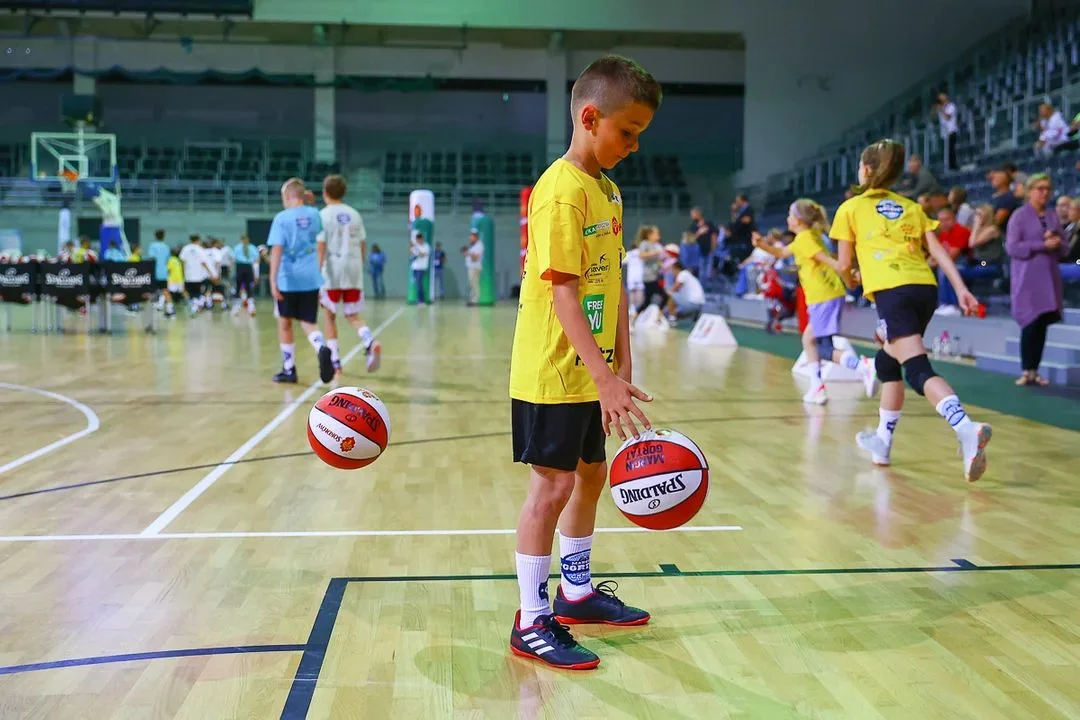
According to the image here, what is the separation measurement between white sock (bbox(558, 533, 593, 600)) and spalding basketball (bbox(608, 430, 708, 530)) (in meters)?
0.27

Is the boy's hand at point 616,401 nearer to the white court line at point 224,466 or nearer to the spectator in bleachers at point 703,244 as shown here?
the white court line at point 224,466

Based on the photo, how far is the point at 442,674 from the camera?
2.86 m

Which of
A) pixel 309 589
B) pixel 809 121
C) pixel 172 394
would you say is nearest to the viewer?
pixel 309 589

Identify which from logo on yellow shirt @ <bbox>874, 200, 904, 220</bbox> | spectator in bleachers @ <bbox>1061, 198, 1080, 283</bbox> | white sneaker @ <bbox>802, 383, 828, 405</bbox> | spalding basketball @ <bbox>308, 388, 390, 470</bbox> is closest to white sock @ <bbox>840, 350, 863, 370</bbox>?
white sneaker @ <bbox>802, 383, 828, 405</bbox>

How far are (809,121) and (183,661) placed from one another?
96.3 feet

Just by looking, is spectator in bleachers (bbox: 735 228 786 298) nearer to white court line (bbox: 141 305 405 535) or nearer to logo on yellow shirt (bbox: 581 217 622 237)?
white court line (bbox: 141 305 405 535)

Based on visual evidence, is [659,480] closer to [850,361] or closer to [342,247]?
[850,361]

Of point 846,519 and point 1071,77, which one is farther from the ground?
point 1071,77

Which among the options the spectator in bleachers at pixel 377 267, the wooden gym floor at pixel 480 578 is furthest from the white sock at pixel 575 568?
the spectator in bleachers at pixel 377 267

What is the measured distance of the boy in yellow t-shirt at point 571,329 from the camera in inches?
112

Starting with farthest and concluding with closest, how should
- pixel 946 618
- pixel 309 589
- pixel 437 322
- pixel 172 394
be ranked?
pixel 437 322
pixel 172 394
pixel 309 589
pixel 946 618

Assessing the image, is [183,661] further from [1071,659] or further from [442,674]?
[1071,659]

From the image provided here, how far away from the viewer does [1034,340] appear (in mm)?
9414

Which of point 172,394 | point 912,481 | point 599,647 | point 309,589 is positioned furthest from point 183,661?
point 172,394
